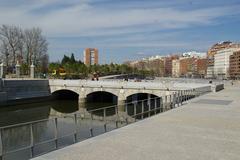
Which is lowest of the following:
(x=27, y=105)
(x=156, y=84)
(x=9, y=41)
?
(x=27, y=105)

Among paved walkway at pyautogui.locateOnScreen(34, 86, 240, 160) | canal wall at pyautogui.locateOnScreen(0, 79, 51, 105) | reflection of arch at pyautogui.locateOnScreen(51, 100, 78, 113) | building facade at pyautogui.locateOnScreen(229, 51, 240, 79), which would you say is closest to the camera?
paved walkway at pyautogui.locateOnScreen(34, 86, 240, 160)

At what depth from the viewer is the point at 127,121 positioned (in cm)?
1653

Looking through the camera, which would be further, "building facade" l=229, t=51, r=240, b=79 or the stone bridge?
"building facade" l=229, t=51, r=240, b=79

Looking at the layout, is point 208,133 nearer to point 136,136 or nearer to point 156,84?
point 136,136

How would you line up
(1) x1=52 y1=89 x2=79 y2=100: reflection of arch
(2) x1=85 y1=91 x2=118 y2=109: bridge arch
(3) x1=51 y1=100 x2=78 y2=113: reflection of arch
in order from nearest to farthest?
1. (3) x1=51 y1=100 x2=78 y2=113: reflection of arch
2. (2) x1=85 y1=91 x2=118 y2=109: bridge arch
3. (1) x1=52 y1=89 x2=79 y2=100: reflection of arch

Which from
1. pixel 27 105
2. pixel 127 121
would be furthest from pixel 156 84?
pixel 127 121

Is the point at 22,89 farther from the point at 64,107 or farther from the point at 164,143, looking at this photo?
the point at 164,143

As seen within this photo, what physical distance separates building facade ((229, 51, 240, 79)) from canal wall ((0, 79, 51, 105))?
404ft

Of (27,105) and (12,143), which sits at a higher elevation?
(12,143)

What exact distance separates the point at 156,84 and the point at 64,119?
115 ft

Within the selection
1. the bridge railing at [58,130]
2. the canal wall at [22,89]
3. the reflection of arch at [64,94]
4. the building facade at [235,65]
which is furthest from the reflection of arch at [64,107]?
the building facade at [235,65]

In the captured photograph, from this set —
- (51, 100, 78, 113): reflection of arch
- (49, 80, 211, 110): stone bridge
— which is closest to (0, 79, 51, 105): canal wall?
(49, 80, 211, 110): stone bridge

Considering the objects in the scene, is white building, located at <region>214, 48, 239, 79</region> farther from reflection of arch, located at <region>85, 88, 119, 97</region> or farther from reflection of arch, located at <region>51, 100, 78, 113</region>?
reflection of arch, located at <region>51, 100, 78, 113</region>

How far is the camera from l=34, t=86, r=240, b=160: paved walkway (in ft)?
29.5
